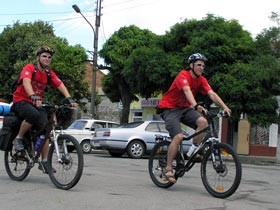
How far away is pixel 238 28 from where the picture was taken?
21.1m

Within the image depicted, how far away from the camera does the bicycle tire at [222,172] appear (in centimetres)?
639

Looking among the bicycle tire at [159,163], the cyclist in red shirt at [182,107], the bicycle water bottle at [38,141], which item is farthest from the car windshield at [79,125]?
the cyclist in red shirt at [182,107]

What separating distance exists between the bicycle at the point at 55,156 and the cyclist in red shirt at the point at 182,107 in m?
1.37

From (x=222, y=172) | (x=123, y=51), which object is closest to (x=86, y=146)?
(x=123, y=51)

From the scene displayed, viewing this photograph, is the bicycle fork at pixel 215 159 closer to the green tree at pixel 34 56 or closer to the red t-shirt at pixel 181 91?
the red t-shirt at pixel 181 91

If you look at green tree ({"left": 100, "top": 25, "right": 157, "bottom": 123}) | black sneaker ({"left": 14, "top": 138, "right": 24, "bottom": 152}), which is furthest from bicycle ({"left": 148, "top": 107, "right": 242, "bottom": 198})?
green tree ({"left": 100, "top": 25, "right": 157, "bottom": 123})

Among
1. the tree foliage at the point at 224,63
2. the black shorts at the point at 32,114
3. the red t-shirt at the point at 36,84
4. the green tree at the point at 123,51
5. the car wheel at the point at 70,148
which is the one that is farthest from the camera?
the green tree at the point at 123,51

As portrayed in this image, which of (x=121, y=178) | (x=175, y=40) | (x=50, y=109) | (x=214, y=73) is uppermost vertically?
(x=175, y=40)

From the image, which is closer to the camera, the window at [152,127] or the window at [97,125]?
the window at [152,127]

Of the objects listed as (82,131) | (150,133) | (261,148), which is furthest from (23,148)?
(261,148)

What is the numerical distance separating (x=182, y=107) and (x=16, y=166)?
2766 millimetres

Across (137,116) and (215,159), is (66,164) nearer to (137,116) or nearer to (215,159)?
(215,159)

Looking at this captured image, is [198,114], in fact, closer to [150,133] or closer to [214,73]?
[150,133]

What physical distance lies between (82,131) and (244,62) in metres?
7.06
